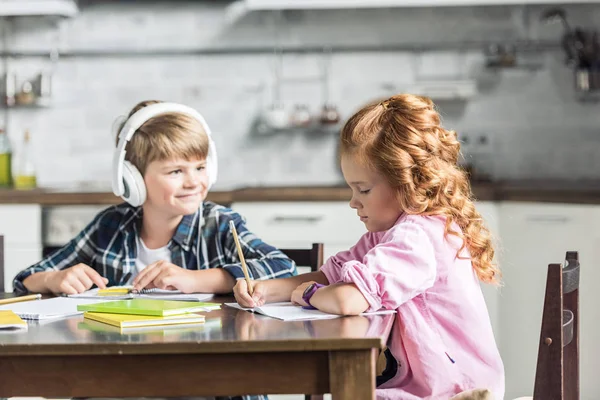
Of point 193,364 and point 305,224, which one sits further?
point 305,224

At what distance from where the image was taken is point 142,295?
5.73 ft

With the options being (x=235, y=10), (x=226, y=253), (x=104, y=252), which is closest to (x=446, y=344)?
(x=226, y=253)

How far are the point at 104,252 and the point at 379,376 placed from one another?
2.60 feet

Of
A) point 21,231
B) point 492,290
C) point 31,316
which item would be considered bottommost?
point 492,290

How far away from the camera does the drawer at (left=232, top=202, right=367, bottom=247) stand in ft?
11.6

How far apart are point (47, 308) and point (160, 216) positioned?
0.56 meters

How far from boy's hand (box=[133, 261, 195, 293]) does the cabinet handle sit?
1785mm

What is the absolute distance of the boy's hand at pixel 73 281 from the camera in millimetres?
1801

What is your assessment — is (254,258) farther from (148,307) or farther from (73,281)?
(148,307)

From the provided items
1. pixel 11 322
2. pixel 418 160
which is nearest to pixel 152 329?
pixel 11 322

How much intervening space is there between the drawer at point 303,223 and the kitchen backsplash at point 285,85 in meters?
0.66

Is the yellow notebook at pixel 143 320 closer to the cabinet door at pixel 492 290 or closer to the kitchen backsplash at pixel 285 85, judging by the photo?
the cabinet door at pixel 492 290

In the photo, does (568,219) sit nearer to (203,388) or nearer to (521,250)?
(521,250)

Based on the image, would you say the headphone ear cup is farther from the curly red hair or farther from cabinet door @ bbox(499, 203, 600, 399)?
cabinet door @ bbox(499, 203, 600, 399)
